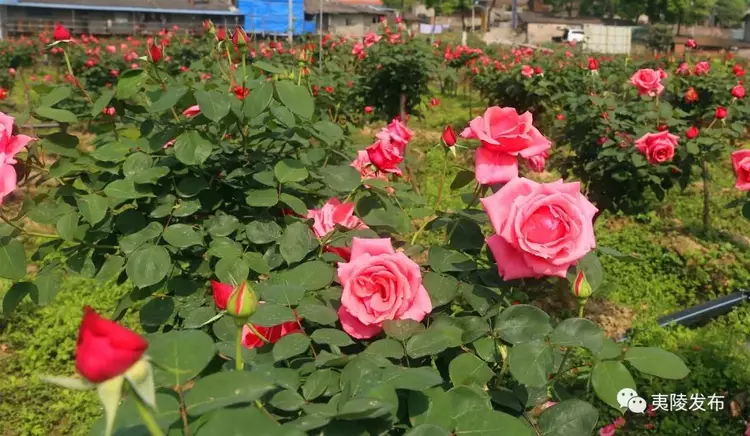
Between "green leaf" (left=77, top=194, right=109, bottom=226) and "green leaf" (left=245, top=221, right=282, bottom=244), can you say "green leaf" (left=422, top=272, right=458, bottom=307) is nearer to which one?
"green leaf" (left=245, top=221, right=282, bottom=244)

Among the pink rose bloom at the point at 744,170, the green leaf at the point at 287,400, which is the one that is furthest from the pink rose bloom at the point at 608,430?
the green leaf at the point at 287,400

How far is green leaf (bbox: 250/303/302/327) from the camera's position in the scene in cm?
74

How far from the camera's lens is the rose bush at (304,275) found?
0.55 meters

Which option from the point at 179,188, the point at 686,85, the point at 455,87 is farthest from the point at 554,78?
the point at 179,188

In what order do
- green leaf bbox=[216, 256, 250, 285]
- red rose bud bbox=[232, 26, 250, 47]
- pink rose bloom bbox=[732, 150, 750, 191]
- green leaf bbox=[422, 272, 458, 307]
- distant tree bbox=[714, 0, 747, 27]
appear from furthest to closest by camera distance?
distant tree bbox=[714, 0, 747, 27] → pink rose bloom bbox=[732, 150, 750, 191] → red rose bud bbox=[232, 26, 250, 47] → green leaf bbox=[216, 256, 250, 285] → green leaf bbox=[422, 272, 458, 307]

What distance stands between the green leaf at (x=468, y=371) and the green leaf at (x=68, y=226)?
72 cm

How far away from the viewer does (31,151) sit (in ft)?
3.82

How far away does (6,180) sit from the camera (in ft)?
3.16

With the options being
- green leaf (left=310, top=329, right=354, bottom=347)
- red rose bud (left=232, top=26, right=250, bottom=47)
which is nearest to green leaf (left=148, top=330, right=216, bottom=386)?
green leaf (left=310, top=329, right=354, bottom=347)

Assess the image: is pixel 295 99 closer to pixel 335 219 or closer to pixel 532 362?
pixel 335 219

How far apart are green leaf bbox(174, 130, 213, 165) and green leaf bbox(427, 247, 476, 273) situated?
44 centimetres

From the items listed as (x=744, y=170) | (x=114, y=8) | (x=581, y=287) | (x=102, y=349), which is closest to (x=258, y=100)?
(x=581, y=287)

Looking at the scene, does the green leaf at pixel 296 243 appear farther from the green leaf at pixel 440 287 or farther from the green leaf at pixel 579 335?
the green leaf at pixel 579 335

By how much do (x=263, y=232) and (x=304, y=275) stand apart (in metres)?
0.22
